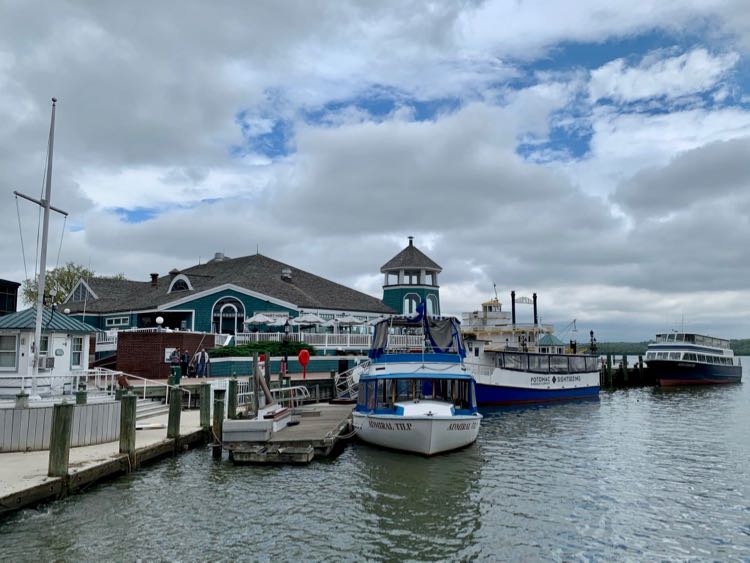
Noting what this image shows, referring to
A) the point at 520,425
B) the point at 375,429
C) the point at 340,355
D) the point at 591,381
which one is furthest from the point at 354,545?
Result: the point at 591,381

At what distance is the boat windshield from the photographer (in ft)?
66.6

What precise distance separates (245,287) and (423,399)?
74.0ft

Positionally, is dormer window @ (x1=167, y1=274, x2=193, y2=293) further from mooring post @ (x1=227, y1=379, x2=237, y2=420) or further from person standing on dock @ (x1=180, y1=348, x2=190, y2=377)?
mooring post @ (x1=227, y1=379, x2=237, y2=420)

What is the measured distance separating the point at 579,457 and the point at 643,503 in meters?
5.35

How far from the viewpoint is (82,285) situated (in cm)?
5072

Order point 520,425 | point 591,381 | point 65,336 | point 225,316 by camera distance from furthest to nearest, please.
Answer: point 591,381 → point 225,316 → point 520,425 → point 65,336

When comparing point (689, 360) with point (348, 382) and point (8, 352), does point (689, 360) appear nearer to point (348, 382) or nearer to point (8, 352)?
point (348, 382)

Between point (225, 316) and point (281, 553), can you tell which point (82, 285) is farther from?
point (281, 553)

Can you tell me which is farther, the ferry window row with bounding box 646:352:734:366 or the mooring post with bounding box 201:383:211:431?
the ferry window row with bounding box 646:352:734:366

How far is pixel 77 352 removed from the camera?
2273 centimetres

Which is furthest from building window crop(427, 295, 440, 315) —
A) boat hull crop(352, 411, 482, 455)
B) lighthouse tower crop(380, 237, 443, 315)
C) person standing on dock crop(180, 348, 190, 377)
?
boat hull crop(352, 411, 482, 455)

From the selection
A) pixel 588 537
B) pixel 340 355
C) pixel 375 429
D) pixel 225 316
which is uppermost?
pixel 225 316

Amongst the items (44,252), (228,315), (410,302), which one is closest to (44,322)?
(44,252)

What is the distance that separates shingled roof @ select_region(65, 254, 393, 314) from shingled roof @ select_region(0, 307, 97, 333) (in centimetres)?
1617
